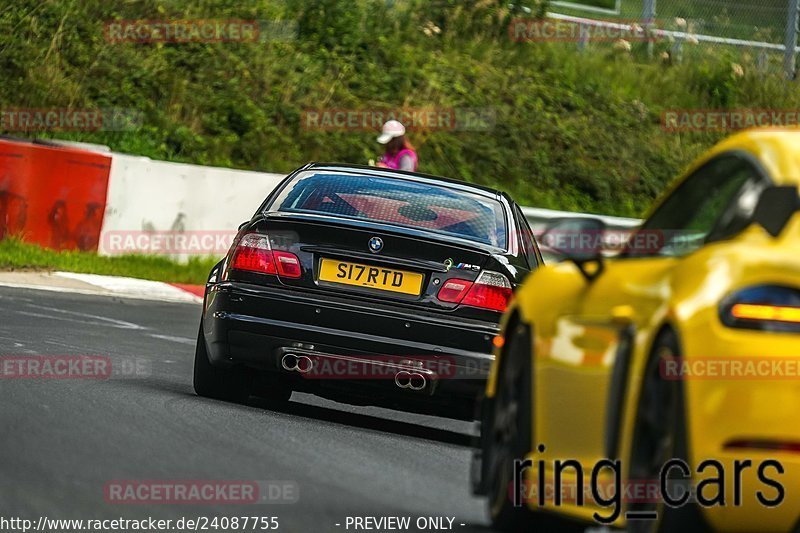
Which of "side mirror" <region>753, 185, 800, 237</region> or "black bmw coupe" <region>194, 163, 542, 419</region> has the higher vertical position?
"side mirror" <region>753, 185, 800, 237</region>

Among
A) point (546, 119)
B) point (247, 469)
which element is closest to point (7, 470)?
point (247, 469)

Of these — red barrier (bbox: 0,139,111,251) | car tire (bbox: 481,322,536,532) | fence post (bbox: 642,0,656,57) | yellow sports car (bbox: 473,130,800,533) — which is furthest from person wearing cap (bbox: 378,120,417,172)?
fence post (bbox: 642,0,656,57)

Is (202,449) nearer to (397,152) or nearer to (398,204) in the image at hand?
(398,204)

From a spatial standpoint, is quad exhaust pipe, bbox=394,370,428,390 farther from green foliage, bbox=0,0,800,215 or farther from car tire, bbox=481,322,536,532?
green foliage, bbox=0,0,800,215

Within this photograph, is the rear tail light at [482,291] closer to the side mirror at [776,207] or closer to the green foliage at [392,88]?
the side mirror at [776,207]

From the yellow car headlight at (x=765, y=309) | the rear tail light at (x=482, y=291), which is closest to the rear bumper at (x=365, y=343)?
the rear tail light at (x=482, y=291)

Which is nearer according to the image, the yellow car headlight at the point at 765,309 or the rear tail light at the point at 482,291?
the yellow car headlight at the point at 765,309

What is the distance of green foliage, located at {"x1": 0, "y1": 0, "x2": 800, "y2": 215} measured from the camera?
27.2m

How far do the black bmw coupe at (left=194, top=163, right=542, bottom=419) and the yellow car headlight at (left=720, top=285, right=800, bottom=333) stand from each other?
16.0 feet

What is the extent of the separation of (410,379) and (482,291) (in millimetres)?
610

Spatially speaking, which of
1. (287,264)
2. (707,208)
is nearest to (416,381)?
(287,264)

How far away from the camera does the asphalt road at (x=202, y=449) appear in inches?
265

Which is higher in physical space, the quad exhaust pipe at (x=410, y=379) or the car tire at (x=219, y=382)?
the quad exhaust pipe at (x=410, y=379)

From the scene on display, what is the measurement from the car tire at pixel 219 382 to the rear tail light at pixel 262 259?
1.89 feet
